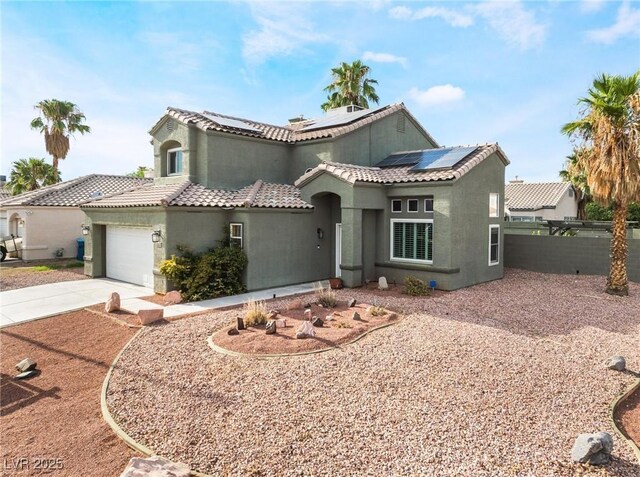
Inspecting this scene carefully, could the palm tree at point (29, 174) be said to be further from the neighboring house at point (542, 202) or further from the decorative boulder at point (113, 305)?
the neighboring house at point (542, 202)

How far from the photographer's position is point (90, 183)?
2877 centimetres

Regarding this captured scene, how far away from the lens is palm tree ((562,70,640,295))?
1398cm

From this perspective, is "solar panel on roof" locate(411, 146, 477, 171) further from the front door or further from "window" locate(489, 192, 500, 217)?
the front door

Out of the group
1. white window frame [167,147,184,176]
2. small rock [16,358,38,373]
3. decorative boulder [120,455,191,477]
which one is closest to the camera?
decorative boulder [120,455,191,477]

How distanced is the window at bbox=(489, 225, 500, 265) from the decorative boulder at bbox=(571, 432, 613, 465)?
13.1 meters

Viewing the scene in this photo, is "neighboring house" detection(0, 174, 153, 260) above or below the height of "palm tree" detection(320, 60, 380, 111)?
below

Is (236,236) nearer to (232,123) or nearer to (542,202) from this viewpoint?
(232,123)

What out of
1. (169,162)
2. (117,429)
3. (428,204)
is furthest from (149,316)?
(428,204)

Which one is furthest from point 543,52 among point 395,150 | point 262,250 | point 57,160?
point 57,160

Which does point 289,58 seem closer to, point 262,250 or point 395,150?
point 395,150

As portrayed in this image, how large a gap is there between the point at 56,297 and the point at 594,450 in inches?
648

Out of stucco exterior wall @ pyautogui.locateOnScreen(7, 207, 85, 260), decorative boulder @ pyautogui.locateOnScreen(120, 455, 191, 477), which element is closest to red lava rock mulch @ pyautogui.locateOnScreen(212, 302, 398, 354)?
decorative boulder @ pyautogui.locateOnScreen(120, 455, 191, 477)

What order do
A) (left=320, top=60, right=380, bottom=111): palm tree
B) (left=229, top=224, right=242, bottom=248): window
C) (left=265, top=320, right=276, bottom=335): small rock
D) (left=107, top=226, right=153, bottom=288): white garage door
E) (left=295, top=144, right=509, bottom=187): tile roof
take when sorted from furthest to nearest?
(left=320, top=60, right=380, bottom=111): palm tree < (left=107, top=226, right=153, bottom=288): white garage door < (left=229, top=224, right=242, bottom=248): window < (left=295, top=144, right=509, bottom=187): tile roof < (left=265, top=320, right=276, bottom=335): small rock

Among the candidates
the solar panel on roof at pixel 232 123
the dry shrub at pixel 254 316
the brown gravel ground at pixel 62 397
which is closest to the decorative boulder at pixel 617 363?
the dry shrub at pixel 254 316
